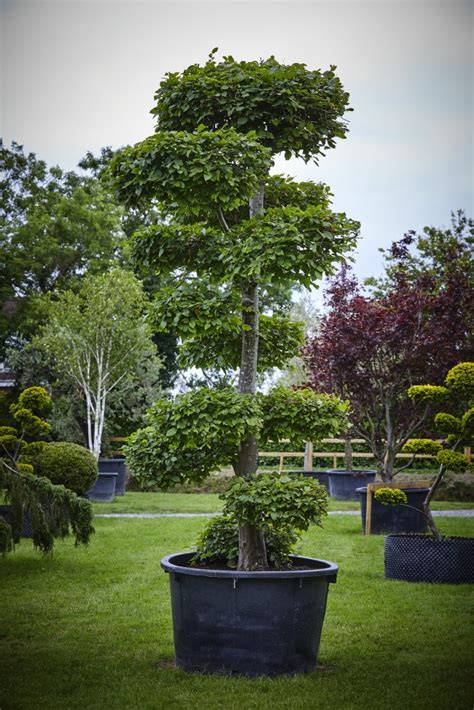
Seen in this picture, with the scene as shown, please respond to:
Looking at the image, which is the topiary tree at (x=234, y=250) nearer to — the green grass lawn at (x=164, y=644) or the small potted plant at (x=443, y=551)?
the green grass lawn at (x=164, y=644)

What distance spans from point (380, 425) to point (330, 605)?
6.27 m

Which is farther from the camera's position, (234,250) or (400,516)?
(400,516)

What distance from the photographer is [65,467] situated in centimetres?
1273

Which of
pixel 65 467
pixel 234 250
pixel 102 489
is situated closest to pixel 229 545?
pixel 234 250

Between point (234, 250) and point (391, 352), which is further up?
point (391, 352)

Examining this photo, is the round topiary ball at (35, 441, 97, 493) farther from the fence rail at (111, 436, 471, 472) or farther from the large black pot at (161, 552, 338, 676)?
the large black pot at (161, 552, 338, 676)

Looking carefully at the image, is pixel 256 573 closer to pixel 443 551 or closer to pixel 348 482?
pixel 443 551

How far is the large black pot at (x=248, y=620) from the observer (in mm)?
4805

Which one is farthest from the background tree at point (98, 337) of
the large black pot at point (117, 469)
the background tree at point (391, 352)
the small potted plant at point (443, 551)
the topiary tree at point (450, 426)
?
the small potted plant at point (443, 551)

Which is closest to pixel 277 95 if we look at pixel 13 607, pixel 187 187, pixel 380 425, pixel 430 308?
pixel 187 187

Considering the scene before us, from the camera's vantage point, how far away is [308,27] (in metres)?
5.54

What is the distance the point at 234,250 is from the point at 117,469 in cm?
1413

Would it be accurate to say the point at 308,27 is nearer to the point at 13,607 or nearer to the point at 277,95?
the point at 277,95

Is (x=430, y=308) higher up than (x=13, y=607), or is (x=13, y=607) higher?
(x=430, y=308)
